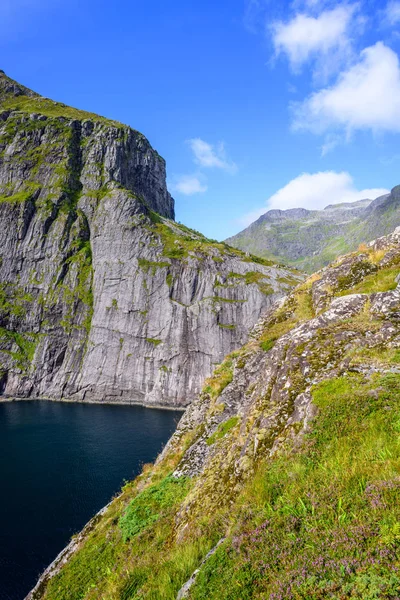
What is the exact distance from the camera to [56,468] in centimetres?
4878

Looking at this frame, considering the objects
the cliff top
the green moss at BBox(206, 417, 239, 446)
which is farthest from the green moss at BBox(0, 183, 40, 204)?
the green moss at BBox(206, 417, 239, 446)

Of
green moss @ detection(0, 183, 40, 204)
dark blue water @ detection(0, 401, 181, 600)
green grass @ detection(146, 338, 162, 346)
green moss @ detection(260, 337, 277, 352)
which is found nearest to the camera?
green moss @ detection(260, 337, 277, 352)

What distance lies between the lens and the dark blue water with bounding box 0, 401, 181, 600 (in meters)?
30.6

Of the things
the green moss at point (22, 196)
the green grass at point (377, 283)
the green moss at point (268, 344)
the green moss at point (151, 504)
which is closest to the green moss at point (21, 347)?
the green moss at point (22, 196)

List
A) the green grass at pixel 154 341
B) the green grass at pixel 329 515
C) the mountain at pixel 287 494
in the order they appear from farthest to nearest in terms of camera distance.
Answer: the green grass at pixel 154 341 < the mountain at pixel 287 494 < the green grass at pixel 329 515

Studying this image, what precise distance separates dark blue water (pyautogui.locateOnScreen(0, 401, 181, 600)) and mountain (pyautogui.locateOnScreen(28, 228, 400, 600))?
36.4ft

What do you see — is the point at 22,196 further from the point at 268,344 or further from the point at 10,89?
the point at 268,344

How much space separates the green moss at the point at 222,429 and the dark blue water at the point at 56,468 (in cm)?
988

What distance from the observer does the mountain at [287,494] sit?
14.3ft

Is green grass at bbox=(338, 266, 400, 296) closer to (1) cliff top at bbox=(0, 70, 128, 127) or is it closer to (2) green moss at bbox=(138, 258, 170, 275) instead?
(2) green moss at bbox=(138, 258, 170, 275)

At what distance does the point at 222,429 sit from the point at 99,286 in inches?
4015

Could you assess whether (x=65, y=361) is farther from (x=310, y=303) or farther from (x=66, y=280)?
(x=310, y=303)

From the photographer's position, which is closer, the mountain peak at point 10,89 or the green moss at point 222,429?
the green moss at point 222,429

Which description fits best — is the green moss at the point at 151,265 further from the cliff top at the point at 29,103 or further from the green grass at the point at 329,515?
the green grass at the point at 329,515
